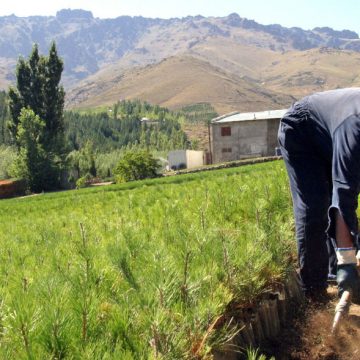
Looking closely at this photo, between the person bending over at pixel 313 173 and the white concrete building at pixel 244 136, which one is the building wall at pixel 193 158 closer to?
the white concrete building at pixel 244 136

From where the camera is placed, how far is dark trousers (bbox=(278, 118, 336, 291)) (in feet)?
10.7

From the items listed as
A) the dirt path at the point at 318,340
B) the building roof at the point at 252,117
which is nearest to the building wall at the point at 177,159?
the building roof at the point at 252,117

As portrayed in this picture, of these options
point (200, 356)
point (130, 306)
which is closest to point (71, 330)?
point (130, 306)

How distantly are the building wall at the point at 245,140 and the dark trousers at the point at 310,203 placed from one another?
4194cm

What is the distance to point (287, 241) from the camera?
3.53 meters

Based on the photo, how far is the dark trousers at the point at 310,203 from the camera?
3266 millimetres

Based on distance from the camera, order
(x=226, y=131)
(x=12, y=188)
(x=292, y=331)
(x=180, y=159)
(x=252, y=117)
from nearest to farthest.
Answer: (x=292, y=331) → (x=12, y=188) → (x=252, y=117) → (x=226, y=131) → (x=180, y=159)

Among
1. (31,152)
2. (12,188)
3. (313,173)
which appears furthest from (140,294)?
(12,188)

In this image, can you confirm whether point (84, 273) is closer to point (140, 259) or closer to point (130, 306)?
point (130, 306)

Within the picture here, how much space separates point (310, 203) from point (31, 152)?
3724cm

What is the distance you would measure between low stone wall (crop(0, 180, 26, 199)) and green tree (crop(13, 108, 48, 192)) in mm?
709

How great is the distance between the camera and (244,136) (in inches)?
1813

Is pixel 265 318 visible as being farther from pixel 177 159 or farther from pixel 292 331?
pixel 177 159

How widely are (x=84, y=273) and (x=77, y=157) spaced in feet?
174
